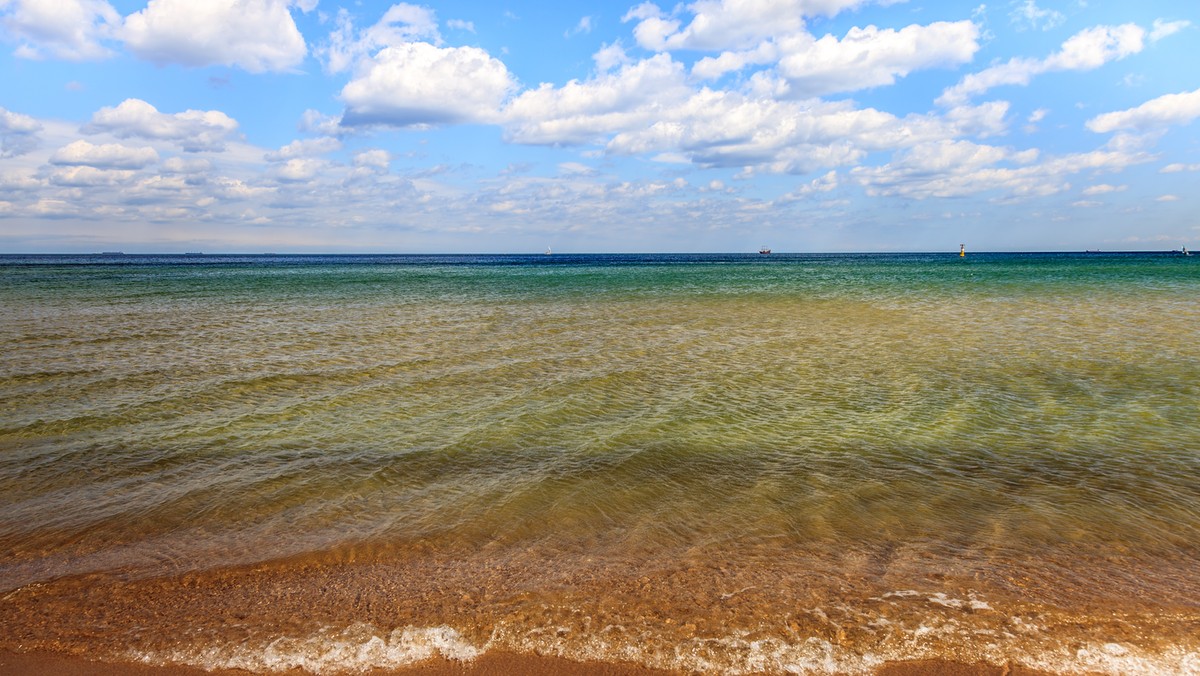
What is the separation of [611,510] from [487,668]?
8.74 feet

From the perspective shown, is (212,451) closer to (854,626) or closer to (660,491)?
(660,491)

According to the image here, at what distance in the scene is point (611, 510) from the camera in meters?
6.56

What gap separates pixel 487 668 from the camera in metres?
4.05

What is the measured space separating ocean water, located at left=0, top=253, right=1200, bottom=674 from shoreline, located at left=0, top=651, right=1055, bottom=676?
3.6 inches

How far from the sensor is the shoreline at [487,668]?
12.9 ft

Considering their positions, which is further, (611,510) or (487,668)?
(611,510)

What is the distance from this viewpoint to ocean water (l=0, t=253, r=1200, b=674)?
14.3 ft

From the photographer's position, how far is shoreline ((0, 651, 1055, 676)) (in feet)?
12.9

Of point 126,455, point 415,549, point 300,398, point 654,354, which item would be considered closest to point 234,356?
point 300,398

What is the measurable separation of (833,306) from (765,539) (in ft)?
89.7

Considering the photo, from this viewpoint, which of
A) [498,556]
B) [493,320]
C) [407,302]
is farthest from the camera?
[407,302]

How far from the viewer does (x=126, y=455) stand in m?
8.43

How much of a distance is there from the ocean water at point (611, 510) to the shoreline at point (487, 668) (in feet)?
0.30

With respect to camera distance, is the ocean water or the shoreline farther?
the ocean water
